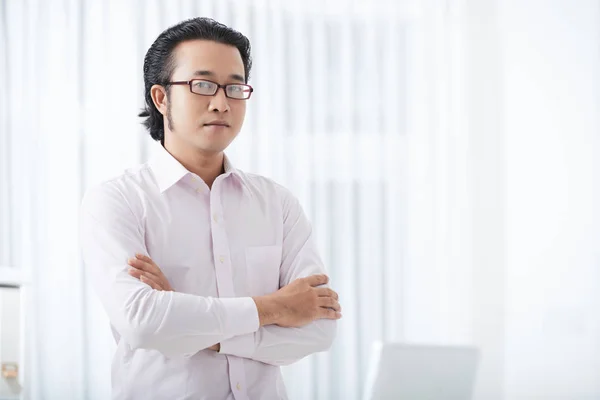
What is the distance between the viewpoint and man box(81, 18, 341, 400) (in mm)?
1698

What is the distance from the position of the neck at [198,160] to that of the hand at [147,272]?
33 centimetres

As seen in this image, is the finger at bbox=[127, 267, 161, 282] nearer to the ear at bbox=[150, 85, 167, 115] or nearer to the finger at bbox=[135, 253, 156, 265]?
the finger at bbox=[135, 253, 156, 265]

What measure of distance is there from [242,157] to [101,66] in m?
0.88

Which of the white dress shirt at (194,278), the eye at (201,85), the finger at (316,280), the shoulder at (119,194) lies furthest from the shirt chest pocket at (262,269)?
the eye at (201,85)

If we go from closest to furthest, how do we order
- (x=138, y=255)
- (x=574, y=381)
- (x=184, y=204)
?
(x=138, y=255)
(x=184, y=204)
(x=574, y=381)

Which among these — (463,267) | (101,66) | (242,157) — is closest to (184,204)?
(242,157)

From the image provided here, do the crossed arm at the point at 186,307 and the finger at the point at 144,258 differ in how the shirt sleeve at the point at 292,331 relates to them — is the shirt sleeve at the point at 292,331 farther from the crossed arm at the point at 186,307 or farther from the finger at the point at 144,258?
the finger at the point at 144,258

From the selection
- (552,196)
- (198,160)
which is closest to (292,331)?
(198,160)

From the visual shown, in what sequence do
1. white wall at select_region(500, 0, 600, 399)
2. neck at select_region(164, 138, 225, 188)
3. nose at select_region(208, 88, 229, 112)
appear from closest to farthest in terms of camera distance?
nose at select_region(208, 88, 229, 112), neck at select_region(164, 138, 225, 188), white wall at select_region(500, 0, 600, 399)

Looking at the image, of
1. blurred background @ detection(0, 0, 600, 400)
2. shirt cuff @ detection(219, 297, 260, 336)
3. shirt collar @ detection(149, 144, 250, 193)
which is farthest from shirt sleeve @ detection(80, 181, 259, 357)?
blurred background @ detection(0, 0, 600, 400)

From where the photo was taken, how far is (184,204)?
1904 millimetres

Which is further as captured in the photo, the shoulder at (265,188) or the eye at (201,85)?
the shoulder at (265,188)

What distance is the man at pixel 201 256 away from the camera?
1.70m

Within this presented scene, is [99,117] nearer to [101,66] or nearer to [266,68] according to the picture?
[101,66]
